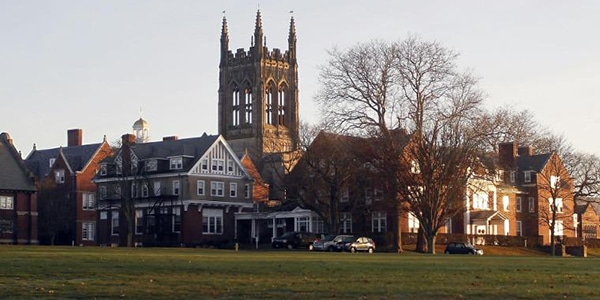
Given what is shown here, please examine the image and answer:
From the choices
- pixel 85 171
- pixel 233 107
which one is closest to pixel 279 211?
pixel 85 171

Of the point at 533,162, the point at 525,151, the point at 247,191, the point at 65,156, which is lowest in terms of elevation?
the point at 247,191

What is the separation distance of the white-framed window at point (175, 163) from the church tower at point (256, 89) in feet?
175

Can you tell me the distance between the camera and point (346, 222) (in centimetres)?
9569

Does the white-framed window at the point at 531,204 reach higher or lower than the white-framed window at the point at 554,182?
lower

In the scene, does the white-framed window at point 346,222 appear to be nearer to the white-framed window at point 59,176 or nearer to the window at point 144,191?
the window at point 144,191

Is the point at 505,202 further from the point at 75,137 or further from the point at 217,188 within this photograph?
the point at 75,137

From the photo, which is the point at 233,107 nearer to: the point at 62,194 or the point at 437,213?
the point at 62,194

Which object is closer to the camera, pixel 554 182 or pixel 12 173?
pixel 12 173

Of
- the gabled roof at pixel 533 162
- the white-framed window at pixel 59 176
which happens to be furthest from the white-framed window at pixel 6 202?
the gabled roof at pixel 533 162

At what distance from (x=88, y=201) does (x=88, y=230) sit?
3.00 m

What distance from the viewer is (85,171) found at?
108125 millimetres

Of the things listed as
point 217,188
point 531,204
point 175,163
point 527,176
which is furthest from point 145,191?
point 531,204

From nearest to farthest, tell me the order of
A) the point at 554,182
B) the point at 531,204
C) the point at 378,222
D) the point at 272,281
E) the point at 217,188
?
the point at 272,281
the point at 378,222
the point at 217,188
the point at 554,182
the point at 531,204

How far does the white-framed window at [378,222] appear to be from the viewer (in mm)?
93494
